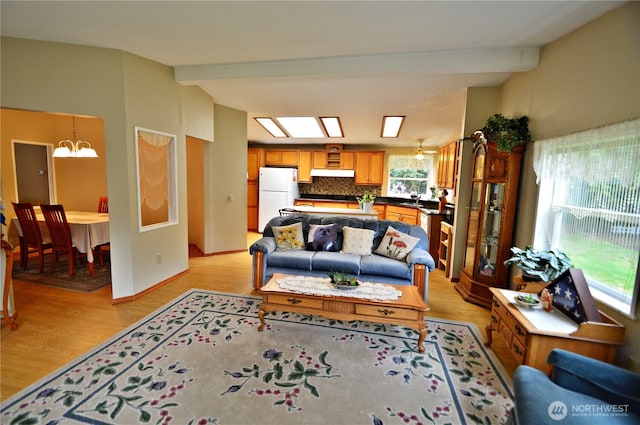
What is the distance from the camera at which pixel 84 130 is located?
5.10 metres

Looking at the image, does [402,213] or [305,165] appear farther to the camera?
[305,165]

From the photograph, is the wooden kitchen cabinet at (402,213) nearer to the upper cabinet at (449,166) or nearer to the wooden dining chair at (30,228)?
the upper cabinet at (449,166)

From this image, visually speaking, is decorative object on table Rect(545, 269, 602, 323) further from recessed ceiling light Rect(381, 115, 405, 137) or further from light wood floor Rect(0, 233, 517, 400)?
recessed ceiling light Rect(381, 115, 405, 137)

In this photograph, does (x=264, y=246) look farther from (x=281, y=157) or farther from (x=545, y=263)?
(x=281, y=157)

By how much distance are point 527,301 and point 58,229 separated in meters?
5.25

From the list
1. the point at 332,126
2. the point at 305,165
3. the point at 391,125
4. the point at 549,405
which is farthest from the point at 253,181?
the point at 549,405

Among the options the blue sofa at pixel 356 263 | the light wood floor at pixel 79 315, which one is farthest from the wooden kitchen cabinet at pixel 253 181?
the blue sofa at pixel 356 263

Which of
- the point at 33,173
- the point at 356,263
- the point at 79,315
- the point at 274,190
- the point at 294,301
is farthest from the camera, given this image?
the point at 274,190

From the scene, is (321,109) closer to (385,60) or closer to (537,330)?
(385,60)

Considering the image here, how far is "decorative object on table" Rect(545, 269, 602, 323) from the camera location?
183cm

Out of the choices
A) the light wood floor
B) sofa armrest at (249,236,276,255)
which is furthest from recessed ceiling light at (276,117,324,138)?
the light wood floor

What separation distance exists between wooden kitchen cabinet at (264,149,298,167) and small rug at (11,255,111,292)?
14.4ft

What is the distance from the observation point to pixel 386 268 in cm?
315

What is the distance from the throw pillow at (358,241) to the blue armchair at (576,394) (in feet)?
6.88
